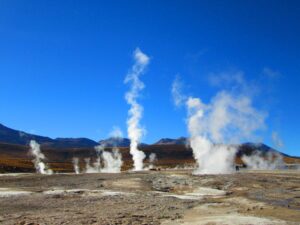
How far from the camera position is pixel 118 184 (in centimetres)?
4778

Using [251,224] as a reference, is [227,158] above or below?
above

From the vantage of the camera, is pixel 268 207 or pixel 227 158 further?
pixel 227 158

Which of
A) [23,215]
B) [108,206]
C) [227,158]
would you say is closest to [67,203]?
[108,206]

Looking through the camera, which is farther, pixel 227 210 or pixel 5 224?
pixel 227 210

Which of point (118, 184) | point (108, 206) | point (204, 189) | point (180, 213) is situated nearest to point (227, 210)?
point (180, 213)

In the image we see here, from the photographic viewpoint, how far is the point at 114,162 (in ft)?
419

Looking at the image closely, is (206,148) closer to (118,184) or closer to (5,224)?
(118,184)

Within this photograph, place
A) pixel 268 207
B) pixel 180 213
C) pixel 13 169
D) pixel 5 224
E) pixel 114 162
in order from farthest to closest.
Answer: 1. pixel 114 162
2. pixel 13 169
3. pixel 268 207
4. pixel 180 213
5. pixel 5 224

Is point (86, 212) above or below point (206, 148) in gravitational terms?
below

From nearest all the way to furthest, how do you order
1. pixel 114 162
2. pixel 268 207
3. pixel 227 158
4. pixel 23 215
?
pixel 23 215 → pixel 268 207 → pixel 227 158 → pixel 114 162

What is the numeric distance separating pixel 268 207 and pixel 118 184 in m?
22.1

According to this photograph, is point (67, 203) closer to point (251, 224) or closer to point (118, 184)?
point (251, 224)

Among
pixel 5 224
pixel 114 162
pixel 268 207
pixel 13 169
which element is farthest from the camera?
pixel 114 162

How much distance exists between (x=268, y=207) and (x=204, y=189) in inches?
561
